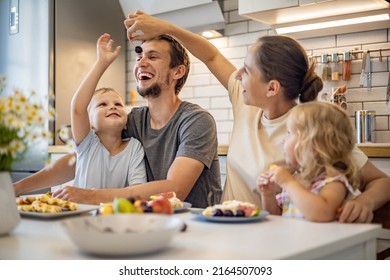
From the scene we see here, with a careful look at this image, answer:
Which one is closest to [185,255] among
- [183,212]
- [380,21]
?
[183,212]

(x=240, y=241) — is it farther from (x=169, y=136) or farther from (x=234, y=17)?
(x=234, y=17)

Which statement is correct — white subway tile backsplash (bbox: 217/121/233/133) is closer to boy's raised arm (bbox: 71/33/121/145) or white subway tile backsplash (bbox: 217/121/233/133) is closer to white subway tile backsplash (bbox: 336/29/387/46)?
white subway tile backsplash (bbox: 336/29/387/46)

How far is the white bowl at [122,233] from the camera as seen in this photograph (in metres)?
0.72

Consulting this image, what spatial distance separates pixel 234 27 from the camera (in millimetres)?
3381

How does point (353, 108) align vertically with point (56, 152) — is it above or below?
above

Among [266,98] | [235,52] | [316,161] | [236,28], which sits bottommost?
[316,161]

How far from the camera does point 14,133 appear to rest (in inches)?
36.3

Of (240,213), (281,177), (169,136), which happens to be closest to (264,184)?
(281,177)

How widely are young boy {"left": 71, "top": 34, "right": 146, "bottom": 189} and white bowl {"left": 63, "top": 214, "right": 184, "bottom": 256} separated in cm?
96

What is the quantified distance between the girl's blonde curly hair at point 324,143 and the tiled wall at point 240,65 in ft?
5.36

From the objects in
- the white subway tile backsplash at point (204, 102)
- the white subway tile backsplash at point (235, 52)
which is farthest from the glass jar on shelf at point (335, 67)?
the white subway tile backsplash at point (204, 102)

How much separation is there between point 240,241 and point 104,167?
1.02 m

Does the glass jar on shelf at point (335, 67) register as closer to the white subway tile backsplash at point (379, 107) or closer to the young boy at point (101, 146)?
the white subway tile backsplash at point (379, 107)
